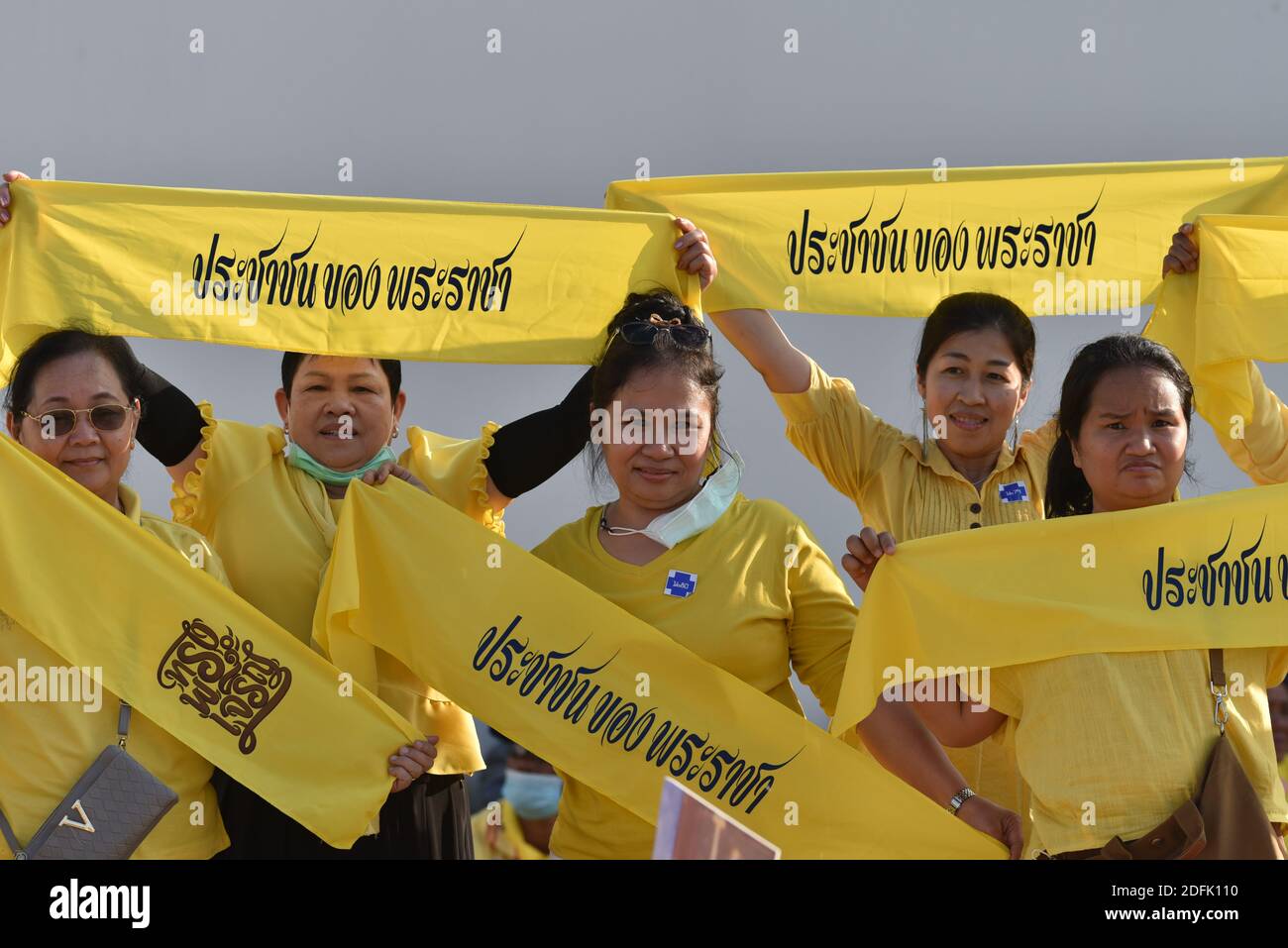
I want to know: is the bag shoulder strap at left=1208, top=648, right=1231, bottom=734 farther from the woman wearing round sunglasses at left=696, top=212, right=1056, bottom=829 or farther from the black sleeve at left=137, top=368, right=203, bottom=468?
the black sleeve at left=137, top=368, right=203, bottom=468

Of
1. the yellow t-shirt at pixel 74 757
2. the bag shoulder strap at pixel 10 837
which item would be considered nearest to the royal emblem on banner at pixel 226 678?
the yellow t-shirt at pixel 74 757

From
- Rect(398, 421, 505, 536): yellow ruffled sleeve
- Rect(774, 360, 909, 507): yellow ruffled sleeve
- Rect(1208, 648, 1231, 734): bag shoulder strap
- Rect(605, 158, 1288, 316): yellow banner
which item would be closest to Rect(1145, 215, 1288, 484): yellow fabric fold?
Rect(605, 158, 1288, 316): yellow banner

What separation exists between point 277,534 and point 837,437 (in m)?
1.56

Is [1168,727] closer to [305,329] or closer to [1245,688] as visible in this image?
[1245,688]

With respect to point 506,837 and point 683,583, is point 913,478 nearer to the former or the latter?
point 683,583

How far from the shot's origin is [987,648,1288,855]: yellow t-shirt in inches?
138

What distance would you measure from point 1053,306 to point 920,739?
1.56 meters

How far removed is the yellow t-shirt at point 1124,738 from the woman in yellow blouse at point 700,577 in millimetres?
425

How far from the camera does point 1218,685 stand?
366 cm

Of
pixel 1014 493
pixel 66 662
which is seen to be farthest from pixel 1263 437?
pixel 66 662

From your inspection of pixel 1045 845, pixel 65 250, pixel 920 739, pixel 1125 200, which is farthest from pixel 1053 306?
pixel 65 250

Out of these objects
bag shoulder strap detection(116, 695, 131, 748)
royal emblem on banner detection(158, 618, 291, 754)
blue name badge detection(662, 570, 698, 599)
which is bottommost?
bag shoulder strap detection(116, 695, 131, 748)

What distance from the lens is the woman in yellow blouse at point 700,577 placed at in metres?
4.00

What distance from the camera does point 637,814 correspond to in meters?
4.01
